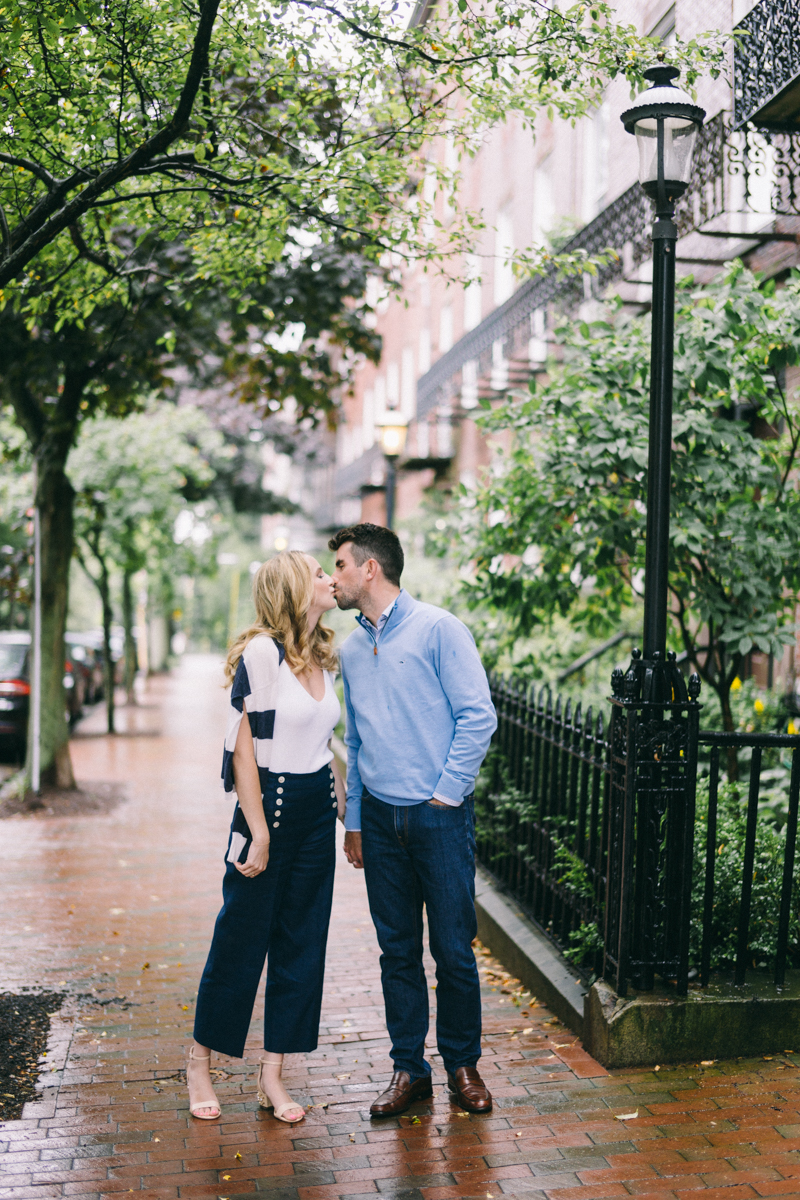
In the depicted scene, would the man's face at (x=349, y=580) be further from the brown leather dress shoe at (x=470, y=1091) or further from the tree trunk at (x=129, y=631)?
the tree trunk at (x=129, y=631)

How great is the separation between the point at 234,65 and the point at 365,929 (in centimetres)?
473

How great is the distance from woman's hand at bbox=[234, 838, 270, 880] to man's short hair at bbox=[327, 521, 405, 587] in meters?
1.05

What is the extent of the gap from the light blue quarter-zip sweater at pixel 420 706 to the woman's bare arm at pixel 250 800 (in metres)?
0.45

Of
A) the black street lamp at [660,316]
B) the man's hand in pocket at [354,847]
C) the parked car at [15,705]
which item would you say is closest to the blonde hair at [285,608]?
the man's hand in pocket at [354,847]

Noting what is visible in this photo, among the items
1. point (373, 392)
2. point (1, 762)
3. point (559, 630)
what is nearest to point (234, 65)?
point (559, 630)

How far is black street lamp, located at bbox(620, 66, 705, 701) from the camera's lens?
4383 mm

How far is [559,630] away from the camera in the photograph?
11195 mm

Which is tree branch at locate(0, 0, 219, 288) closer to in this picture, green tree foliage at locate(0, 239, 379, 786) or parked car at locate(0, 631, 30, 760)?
green tree foliage at locate(0, 239, 379, 786)

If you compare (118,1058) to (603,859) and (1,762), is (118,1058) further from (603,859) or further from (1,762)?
(1,762)

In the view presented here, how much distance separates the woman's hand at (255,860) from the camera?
146 inches

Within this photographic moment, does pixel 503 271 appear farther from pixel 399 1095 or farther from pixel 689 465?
pixel 399 1095

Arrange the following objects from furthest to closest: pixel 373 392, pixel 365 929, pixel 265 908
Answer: pixel 373 392 → pixel 365 929 → pixel 265 908

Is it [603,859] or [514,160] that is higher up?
[514,160]

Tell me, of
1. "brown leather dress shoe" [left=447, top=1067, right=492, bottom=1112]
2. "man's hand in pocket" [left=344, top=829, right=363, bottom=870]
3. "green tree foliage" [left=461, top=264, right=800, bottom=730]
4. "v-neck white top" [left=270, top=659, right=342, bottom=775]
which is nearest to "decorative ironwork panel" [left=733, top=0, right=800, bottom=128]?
"green tree foliage" [left=461, top=264, right=800, bottom=730]
